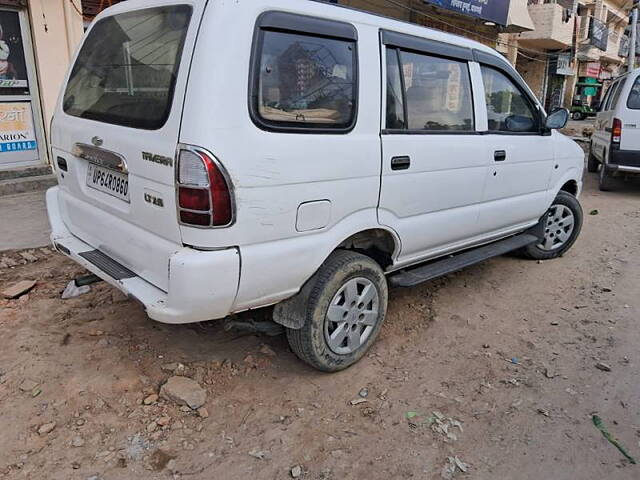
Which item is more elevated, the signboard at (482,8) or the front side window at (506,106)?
the signboard at (482,8)

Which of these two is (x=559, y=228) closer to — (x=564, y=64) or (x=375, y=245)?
(x=375, y=245)

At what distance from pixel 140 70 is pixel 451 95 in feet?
6.63

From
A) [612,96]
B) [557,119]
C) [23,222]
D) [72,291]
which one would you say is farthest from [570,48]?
[72,291]

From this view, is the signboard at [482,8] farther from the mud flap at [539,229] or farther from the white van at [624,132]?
the mud flap at [539,229]

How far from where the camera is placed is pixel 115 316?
3.67 meters

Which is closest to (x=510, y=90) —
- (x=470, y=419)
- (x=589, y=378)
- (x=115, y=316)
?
(x=589, y=378)

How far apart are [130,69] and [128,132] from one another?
1.27 feet

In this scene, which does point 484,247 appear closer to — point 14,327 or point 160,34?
point 160,34

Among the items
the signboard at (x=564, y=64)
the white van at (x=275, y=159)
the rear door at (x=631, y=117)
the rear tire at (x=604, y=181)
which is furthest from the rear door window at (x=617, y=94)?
the signboard at (x=564, y=64)

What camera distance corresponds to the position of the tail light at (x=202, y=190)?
229cm

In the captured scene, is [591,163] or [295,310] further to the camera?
[591,163]

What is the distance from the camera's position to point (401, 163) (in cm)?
310

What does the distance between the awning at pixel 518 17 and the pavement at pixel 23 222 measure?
15102mm

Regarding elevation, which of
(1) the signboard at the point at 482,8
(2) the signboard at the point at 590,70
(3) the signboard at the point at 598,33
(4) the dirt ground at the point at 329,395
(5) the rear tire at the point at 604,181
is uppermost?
(3) the signboard at the point at 598,33
